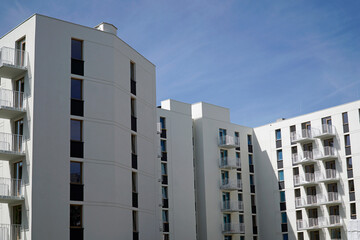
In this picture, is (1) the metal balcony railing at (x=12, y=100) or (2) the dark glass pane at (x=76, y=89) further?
(2) the dark glass pane at (x=76, y=89)

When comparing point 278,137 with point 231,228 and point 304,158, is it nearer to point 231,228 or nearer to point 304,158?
point 304,158

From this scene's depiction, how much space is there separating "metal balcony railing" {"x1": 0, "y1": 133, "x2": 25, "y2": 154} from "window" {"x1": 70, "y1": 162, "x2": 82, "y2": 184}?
10.8 ft

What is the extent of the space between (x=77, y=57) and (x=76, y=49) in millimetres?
578

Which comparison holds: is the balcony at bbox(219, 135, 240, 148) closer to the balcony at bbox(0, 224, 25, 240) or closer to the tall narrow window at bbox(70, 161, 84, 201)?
the tall narrow window at bbox(70, 161, 84, 201)

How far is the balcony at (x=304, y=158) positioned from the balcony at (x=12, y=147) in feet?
115

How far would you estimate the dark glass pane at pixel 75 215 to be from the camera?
110 feet

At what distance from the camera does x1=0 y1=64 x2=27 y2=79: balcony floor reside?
34.5m

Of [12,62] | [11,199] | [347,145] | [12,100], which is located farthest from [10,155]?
[347,145]

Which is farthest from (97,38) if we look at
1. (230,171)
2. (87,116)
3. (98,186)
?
(230,171)

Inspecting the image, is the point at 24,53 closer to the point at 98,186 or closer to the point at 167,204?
the point at 98,186

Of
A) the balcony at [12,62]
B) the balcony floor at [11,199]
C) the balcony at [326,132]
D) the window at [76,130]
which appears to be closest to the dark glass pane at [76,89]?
the window at [76,130]

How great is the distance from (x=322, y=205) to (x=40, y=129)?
35.6m

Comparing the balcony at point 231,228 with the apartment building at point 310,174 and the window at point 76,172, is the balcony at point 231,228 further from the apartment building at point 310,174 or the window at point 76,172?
the window at point 76,172

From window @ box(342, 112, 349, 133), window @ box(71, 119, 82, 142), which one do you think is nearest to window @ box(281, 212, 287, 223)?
window @ box(342, 112, 349, 133)
